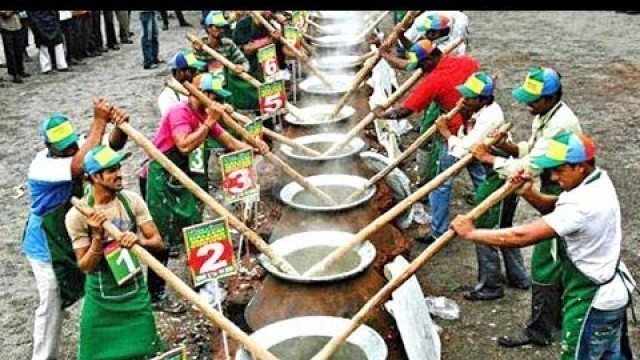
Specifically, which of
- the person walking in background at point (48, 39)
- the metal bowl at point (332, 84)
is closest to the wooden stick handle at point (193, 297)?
the metal bowl at point (332, 84)

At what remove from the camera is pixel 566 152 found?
4.39 metres

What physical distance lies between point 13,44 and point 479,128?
11.7m

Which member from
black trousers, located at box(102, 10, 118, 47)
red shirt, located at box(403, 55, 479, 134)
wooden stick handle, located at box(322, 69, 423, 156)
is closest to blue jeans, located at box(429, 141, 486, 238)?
red shirt, located at box(403, 55, 479, 134)

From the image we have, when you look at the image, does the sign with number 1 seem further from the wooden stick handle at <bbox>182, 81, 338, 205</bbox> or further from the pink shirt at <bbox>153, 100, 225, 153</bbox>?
the pink shirt at <bbox>153, 100, 225, 153</bbox>

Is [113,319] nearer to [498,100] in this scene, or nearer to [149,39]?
[498,100]

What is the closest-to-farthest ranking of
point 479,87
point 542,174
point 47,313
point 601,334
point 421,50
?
1. point 601,334
2. point 542,174
3. point 47,313
4. point 479,87
5. point 421,50

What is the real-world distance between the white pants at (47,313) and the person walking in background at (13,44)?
10112 millimetres

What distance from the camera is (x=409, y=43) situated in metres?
11.6

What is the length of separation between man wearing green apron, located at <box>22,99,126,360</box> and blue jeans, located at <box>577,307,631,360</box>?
378cm

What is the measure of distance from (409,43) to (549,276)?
22.2 feet

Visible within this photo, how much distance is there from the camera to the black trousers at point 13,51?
1464cm

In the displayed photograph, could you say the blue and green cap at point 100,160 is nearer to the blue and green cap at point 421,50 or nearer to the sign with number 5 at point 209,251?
the sign with number 5 at point 209,251

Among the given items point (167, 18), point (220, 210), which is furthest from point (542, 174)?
point (167, 18)

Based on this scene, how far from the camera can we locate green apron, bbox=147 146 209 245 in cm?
682
